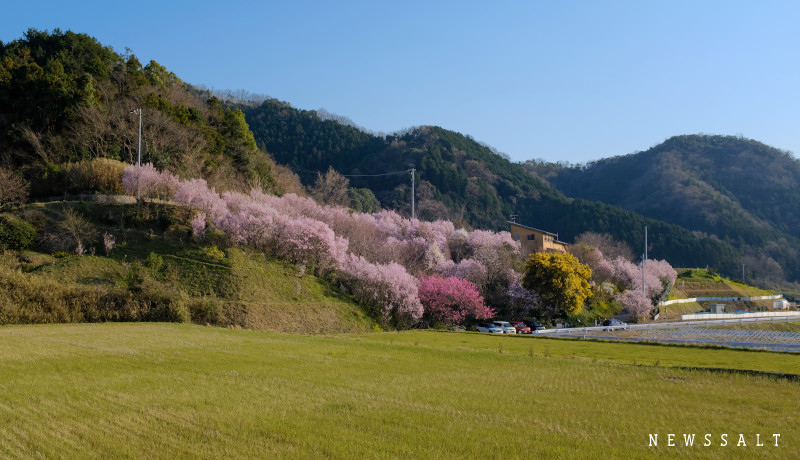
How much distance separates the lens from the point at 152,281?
99.5 feet

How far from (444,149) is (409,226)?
183ft

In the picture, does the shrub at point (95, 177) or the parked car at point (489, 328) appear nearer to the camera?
the parked car at point (489, 328)

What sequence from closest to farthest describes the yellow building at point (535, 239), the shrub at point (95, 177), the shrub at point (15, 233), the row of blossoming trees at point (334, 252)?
1. the shrub at point (15, 233)
2. the row of blossoming trees at point (334, 252)
3. the shrub at point (95, 177)
4. the yellow building at point (535, 239)

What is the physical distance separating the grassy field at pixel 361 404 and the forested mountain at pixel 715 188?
349 ft

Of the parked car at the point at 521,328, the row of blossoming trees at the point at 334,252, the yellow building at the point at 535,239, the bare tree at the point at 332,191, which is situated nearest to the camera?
the row of blossoming trees at the point at 334,252

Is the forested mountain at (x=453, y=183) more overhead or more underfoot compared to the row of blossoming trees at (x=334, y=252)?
more overhead

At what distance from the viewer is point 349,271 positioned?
3922 centimetres

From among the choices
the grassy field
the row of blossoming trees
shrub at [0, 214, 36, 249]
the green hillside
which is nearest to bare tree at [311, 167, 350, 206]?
the row of blossoming trees

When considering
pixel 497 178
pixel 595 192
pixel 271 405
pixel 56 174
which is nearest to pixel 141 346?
pixel 271 405

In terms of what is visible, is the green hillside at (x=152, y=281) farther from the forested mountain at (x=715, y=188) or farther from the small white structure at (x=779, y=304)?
the forested mountain at (x=715, y=188)

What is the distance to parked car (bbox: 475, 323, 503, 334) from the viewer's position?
37.7 m

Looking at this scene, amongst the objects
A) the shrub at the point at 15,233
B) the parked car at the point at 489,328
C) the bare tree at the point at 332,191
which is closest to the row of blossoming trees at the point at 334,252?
the parked car at the point at 489,328

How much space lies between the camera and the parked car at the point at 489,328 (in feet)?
124

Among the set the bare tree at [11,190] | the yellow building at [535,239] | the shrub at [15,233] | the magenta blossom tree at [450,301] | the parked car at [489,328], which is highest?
the bare tree at [11,190]
